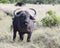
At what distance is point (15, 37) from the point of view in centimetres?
1528

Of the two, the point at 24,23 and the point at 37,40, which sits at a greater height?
the point at 24,23

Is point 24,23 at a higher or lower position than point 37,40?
higher

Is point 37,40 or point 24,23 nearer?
point 24,23

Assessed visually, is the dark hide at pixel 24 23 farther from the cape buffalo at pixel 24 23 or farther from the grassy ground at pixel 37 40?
the grassy ground at pixel 37 40

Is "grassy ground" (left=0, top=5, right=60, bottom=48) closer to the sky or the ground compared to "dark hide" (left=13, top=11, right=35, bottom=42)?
closer to the ground

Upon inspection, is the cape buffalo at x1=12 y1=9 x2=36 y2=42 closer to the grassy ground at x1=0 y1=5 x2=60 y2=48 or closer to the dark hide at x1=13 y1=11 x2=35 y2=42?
the dark hide at x1=13 y1=11 x2=35 y2=42

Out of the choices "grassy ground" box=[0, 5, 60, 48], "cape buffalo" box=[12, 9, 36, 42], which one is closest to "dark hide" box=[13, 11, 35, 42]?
"cape buffalo" box=[12, 9, 36, 42]

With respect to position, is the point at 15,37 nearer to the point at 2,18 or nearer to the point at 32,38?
the point at 32,38

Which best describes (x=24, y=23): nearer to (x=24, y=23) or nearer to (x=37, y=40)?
(x=24, y=23)

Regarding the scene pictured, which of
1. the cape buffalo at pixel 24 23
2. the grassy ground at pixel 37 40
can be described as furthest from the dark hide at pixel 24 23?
the grassy ground at pixel 37 40

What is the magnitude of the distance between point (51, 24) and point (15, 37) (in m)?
3.76

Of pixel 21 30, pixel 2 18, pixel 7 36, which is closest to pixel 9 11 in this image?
pixel 2 18

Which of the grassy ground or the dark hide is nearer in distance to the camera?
the grassy ground

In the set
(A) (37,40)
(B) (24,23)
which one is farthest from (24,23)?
(A) (37,40)
